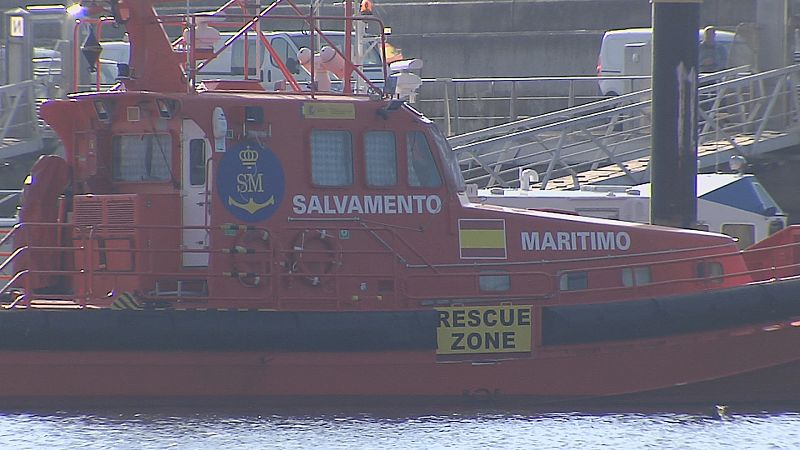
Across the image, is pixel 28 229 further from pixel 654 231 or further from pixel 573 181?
pixel 573 181

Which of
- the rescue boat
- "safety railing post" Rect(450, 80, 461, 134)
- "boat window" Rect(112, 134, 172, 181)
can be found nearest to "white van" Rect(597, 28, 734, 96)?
"safety railing post" Rect(450, 80, 461, 134)

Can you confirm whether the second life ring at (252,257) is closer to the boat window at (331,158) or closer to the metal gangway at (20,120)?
the boat window at (331,158)

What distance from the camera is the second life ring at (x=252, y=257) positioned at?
9117 millimetres

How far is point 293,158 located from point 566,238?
6.49ft

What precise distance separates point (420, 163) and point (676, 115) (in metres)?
3.28

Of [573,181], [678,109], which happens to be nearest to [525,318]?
[678,109]

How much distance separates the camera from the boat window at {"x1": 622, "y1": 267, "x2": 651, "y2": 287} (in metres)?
9.76

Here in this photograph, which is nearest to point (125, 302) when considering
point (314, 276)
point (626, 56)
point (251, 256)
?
point (251, 256)

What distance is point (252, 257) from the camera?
30.0 ft

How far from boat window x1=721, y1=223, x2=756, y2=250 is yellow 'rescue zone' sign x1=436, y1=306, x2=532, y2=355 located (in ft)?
15.1

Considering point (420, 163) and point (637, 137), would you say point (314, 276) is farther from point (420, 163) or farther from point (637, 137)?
point (637, 137)

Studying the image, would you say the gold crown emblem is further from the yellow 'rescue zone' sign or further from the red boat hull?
the yellow 'rescue zone' sign

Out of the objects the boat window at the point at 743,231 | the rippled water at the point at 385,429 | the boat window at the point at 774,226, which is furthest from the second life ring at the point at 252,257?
the boat window at the point at 774,226

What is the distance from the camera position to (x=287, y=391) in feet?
30.4
